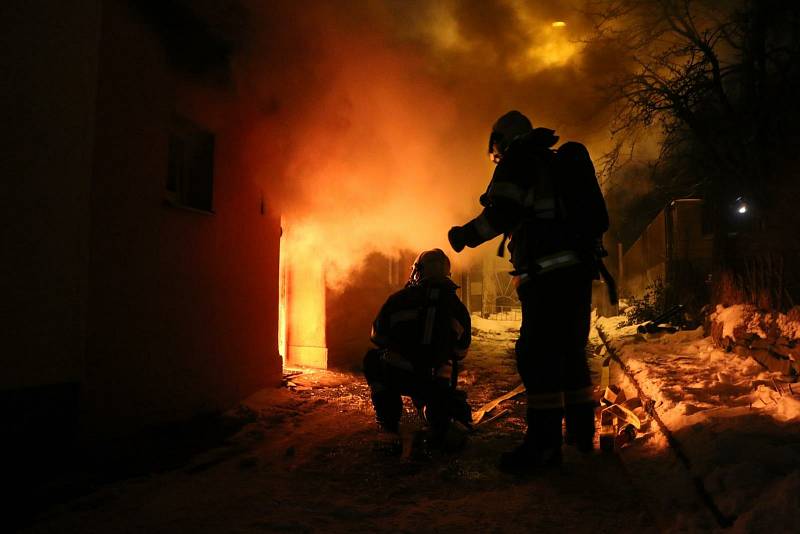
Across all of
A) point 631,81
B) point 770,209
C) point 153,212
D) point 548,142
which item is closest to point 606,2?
point 631,81

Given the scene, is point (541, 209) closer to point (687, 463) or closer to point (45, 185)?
point (687, 463)

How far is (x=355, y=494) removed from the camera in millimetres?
2723

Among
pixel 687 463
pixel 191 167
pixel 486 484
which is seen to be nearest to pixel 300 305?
pixel 191 167

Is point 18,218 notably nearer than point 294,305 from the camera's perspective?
Yes

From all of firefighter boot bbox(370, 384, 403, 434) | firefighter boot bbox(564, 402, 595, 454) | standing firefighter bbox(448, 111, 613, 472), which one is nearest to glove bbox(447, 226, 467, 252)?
standing firefighter bbox(448, 111, 613, 472)

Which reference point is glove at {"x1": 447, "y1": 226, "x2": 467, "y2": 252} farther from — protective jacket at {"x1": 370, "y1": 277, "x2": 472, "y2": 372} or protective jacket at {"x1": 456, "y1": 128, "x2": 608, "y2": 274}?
protective jacket at {"x1": 370, "y1": 277, "x2": 472, "y2": 372}

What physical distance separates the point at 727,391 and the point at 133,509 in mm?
4041

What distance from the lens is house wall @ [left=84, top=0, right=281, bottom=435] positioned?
365 cm

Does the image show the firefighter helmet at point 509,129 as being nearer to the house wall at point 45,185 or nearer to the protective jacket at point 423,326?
the protective jacket at point 423,326

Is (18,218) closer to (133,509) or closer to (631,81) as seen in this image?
(133,509)

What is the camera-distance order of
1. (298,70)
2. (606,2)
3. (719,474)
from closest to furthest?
(719,474) < (298,70) < (606,2)

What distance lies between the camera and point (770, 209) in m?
6.96

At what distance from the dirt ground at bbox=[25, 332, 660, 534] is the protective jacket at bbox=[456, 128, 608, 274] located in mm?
1213

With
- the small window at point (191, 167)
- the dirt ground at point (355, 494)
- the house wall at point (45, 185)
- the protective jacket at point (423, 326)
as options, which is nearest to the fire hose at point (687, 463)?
the dirt ground at point (355, 494)
